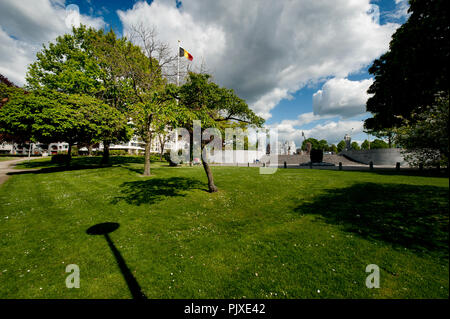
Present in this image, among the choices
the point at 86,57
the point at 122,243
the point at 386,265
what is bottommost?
the point at 122,243

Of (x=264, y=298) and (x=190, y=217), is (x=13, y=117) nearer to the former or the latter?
(x=190, y=217)

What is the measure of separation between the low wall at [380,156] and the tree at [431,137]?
4026 centimetres

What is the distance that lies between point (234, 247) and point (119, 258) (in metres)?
3.87

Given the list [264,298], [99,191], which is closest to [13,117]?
[99,191]

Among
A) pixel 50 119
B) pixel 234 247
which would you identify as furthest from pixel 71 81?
pixel 234 247

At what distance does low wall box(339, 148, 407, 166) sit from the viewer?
34.4m

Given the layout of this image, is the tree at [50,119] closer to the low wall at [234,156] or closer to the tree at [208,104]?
the tree at [208,104]

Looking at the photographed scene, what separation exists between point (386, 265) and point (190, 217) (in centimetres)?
752

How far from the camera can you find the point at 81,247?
5.95 m

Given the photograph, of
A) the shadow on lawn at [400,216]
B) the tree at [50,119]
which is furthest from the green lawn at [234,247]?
the tree at [50,119]

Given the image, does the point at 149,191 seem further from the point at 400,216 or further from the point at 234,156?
the point at 234,156

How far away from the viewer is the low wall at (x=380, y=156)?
3439 cm

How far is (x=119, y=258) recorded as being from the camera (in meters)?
5.39
